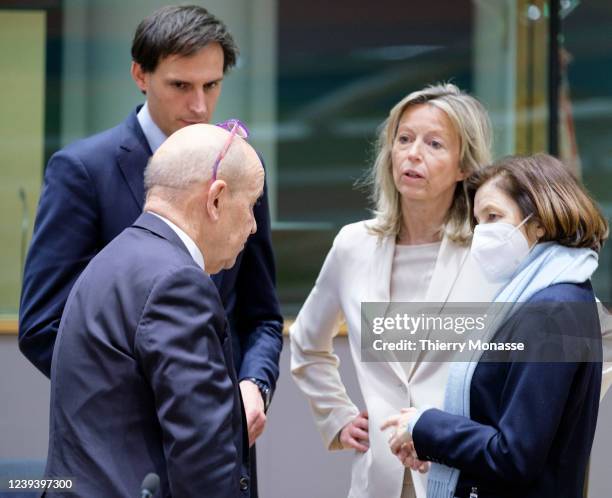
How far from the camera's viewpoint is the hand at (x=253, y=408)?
9.09 feet

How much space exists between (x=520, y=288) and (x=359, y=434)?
0.86 m

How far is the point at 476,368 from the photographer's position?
2.50 meters

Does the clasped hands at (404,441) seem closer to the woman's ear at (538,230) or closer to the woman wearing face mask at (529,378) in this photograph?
the woman wearing face mask at (529,378)

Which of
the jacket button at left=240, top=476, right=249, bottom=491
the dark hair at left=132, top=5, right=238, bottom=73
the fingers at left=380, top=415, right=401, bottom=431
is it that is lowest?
the jacket button at left=240, top=476, right=249, bottom=491

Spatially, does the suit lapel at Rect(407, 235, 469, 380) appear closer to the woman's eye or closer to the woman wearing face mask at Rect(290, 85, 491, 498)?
the woman wearing face mask at Rect(290, 85, 491, 498)

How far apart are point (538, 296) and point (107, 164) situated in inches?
43.9

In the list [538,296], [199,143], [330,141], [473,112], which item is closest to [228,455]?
[199,143]

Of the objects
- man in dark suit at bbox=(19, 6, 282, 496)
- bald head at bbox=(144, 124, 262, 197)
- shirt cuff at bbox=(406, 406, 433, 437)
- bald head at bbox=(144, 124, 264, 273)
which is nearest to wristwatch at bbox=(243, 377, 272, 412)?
man in dark suit at bbox=(19, 6, 282, 496)

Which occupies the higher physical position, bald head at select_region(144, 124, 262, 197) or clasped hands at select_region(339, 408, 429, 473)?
bald head at select_region(144, 124, 262, 197)

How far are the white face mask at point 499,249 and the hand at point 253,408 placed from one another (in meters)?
0.64

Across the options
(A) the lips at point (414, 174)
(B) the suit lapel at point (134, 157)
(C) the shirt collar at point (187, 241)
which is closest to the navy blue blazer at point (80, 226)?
(B) the suit lapel at point (134, 157)

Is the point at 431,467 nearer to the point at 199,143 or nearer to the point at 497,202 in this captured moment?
the point at 497,202

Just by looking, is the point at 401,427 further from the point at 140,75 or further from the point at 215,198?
the point at 140,75

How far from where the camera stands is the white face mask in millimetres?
2609
